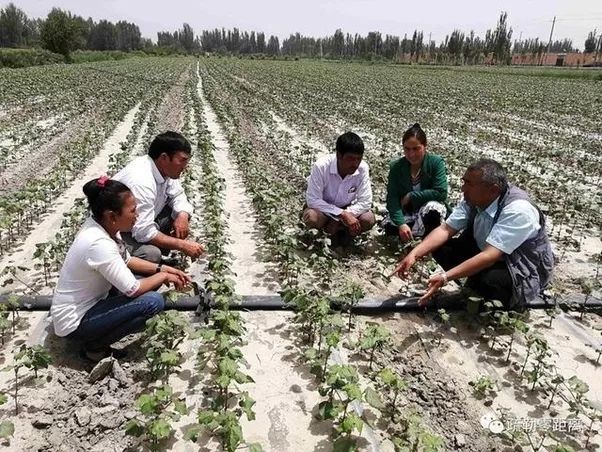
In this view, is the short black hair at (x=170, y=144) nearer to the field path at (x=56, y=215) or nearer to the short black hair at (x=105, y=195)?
the short black hair at (x=105, y=195)

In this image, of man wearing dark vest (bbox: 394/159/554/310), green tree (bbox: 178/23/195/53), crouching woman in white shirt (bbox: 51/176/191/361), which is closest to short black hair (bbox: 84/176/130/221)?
crouching woman in white shirt (bbox: 51/176/191/361)

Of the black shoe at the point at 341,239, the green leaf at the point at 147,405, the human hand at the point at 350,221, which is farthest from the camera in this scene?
the black shoe at the point at 341,239

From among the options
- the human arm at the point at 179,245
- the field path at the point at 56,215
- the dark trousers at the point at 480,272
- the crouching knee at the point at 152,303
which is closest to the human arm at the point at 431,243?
the dark trousers at the point at 480,272

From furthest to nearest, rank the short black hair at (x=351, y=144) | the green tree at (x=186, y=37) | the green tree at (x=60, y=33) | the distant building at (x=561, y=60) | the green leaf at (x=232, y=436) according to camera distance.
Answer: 1. the green tree at (x=186, y=37)
2. the distant building at (x=561, y=60)
3. the green tree at (x=60, y=33)
4. the short black hair at (x=351, y=144)
5. the green leaf at (x=232, y=436)

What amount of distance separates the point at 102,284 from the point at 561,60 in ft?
296

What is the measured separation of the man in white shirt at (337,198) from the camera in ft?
15.6

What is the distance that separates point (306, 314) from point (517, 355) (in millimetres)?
1474

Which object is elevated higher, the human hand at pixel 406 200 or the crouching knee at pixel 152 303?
the human hand at pixel 406 200

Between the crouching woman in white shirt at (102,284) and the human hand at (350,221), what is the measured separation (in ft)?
6.66

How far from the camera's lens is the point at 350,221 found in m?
4.65

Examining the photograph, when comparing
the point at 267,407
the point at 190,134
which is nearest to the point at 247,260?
the point at 267,407

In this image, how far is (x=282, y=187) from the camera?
259 inches

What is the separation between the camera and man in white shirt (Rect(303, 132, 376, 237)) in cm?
474

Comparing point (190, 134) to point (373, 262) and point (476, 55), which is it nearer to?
point (373, 262)
